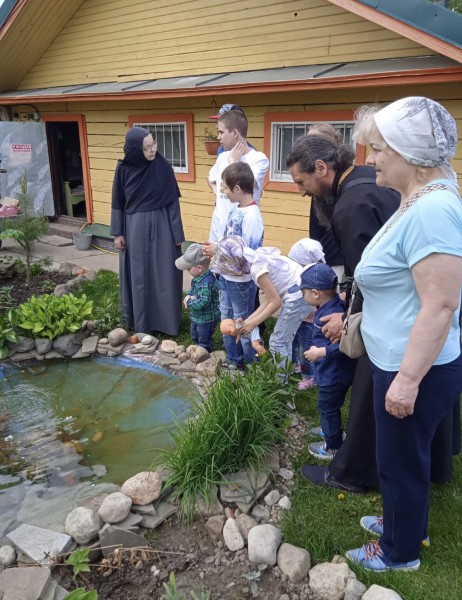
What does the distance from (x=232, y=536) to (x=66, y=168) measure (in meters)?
10.5

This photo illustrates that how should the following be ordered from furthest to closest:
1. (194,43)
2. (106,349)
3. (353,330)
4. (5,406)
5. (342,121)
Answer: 1. (194,43)
2. (342,121)
3. (106,349)
4. (5,406)
5. (353,330)

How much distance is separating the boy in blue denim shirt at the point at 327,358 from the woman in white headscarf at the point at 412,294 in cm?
76

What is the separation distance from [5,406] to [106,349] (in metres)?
1.00

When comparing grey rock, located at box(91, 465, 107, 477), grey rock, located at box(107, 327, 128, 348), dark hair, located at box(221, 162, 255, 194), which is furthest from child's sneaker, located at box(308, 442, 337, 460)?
grey rock, located at box(107, 327, 128, 348)

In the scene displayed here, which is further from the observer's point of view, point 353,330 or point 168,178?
point 168,178

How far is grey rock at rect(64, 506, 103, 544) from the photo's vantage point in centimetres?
229

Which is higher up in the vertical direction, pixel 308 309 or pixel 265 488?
pixel 308 309

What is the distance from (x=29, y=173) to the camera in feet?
32.9

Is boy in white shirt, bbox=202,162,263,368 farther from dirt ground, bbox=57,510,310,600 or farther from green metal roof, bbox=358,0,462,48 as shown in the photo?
green metal roof, bbox=358,0,462,48

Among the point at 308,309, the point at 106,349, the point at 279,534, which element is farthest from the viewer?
the point at 106,349

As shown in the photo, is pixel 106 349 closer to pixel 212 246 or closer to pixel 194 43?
pixel 212 246

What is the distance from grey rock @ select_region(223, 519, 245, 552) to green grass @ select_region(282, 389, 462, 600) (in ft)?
0.69

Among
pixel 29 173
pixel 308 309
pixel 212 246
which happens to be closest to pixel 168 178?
pixel 212 246

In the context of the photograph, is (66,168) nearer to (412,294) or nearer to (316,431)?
(316,431)
